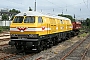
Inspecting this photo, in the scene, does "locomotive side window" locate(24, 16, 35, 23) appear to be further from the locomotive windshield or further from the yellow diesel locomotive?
the locomotive windshield

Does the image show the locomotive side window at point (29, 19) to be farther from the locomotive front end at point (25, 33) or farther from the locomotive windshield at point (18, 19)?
the locomotive windshield at point (18, 19)

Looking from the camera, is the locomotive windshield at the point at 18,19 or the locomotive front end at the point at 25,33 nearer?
the locomotive front end at the point at 25,33

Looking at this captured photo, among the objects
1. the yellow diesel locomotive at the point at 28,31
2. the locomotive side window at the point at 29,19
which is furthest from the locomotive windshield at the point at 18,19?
the locomotive side window at the point at 29,19

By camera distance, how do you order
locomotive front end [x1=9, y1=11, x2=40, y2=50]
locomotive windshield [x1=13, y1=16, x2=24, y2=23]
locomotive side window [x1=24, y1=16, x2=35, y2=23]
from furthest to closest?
1. locomotive windshield [x1=13, y1=16, x2=24, y2=23]
2. locomotive side window [x1=24, y1=16, x2=35, y2=23]
3. locomotive front end [x1=9, y1=11, x2=40, y2=50]

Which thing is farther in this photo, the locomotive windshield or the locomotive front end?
the locomotive windshield

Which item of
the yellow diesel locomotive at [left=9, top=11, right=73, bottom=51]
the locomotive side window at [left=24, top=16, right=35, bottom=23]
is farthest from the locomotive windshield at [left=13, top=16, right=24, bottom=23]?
the locomotive side window at [left=24, top=16, right=35, bottom=23]

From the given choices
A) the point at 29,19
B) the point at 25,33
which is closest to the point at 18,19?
the point at 29,19

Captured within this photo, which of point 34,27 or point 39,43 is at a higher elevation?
point 34,27

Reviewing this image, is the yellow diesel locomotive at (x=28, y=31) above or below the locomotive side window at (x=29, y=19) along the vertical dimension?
below

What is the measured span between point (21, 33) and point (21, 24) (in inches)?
27.1

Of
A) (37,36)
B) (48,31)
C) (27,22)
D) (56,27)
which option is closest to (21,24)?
(27,22)

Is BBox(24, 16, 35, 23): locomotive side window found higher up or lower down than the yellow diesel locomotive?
higher up

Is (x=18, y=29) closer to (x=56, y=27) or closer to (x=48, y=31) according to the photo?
(x=48, y=31)

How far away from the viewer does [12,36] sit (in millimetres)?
15258
